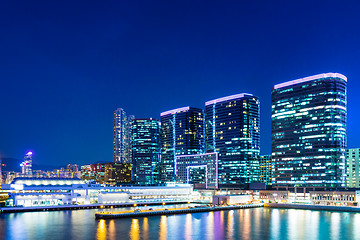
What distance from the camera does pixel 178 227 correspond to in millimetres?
79125

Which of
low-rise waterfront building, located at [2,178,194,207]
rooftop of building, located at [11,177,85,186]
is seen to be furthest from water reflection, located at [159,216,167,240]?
rooftop of building, located at [11,177,85,186]

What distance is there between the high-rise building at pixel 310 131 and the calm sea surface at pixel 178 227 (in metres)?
52.1

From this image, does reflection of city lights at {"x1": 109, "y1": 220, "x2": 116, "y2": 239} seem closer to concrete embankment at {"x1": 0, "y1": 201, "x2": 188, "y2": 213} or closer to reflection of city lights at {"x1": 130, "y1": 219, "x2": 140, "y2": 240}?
reflection of city lights at {"x1": 130, "y1": 219, "x2": 140, "y2": 240}

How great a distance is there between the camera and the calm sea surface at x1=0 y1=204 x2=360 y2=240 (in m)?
68.5

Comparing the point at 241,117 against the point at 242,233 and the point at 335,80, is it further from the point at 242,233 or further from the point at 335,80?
the point at 242,233

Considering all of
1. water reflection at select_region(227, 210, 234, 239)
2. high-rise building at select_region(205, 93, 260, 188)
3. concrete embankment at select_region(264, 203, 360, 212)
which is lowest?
concrete embankment at select_region(264, 203, 360, 212)

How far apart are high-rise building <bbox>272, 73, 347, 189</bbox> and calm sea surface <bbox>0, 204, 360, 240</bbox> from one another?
5213 centimetres

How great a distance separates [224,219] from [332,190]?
54.8 m

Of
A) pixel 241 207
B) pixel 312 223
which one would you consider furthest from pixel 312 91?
pixel 312 223

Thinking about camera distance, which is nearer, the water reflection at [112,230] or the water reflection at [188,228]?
the water reflection at [112,230]

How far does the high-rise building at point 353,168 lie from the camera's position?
160 metres

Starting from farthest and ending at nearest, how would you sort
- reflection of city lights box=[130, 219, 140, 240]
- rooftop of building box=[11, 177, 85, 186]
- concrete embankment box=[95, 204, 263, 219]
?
rooftop of building box=[11, 177, 85, 186] → concrete embankment box=[95, 204, 263, 219] → reflection of city lights box=[130, 219, 140, 240]

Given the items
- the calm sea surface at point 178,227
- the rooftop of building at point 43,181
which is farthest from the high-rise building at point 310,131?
the rooftop of building at point 43,181

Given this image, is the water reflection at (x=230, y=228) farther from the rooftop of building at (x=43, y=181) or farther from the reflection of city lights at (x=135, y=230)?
the rooftop of building at (x=43, y=181)
